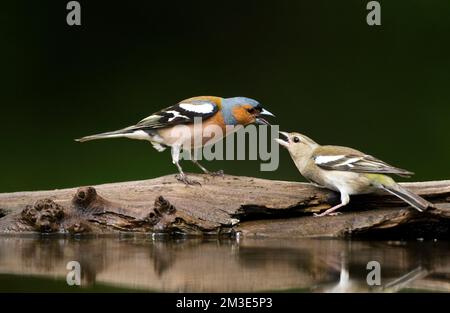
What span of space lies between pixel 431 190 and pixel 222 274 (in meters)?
1.68

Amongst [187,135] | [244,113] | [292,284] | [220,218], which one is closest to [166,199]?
[220,218]

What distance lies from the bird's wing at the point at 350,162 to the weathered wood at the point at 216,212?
17 cm

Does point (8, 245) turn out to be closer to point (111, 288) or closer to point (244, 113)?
point (111, 288)

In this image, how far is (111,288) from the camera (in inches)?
89.0

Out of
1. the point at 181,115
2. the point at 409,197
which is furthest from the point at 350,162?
the point at 181,115

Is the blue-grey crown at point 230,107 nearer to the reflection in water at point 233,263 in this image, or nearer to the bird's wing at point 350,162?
the bird's wing at point 350,162

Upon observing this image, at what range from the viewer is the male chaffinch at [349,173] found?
3.60m

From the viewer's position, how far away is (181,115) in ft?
13.8

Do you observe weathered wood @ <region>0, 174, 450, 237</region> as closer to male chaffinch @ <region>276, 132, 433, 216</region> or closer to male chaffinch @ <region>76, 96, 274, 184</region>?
male chaffinch @ <region>276, 132, 433, 216</region>

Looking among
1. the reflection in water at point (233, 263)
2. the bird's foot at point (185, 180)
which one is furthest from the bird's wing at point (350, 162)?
the bird's foot at point (185, 180)

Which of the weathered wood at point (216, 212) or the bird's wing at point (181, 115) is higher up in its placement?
the bird's wing at point (181, 115)

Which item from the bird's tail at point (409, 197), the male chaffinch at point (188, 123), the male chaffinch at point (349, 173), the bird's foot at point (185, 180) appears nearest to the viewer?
the bird's tail at point (409, 197)

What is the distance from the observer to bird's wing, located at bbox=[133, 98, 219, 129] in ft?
13.8

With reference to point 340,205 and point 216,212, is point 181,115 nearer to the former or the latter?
point 216,212
